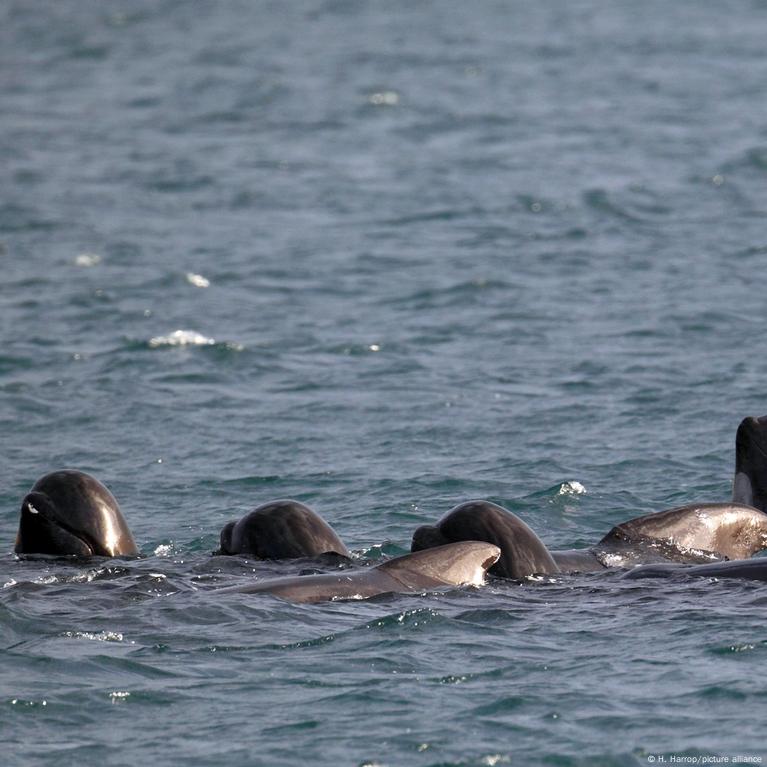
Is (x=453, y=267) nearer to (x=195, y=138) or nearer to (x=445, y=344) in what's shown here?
(x=445, y=344)

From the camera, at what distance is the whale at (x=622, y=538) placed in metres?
12.3

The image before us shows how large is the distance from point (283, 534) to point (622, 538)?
2646 mm

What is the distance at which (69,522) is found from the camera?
1318 cm

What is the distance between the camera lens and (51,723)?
959 cm

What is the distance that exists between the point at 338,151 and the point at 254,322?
13.9 meters

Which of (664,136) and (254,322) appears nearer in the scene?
(254,322)

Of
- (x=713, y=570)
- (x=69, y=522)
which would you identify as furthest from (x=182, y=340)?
(x=713, y=570)

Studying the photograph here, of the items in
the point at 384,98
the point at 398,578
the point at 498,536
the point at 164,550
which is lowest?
the point at 164,550

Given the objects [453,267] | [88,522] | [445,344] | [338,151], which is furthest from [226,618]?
[338,151]

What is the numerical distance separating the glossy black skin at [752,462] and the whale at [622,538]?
0.68 m

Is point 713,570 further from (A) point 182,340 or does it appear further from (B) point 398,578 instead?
(A) point 182,340

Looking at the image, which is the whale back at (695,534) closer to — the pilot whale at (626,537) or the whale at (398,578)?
the pilot whale at (626,537)

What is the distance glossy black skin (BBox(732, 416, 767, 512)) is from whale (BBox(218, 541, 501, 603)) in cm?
309

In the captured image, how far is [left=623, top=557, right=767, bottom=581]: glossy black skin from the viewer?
1177cm
